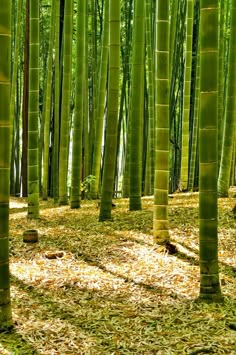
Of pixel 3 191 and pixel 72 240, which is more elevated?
pixel 3 191

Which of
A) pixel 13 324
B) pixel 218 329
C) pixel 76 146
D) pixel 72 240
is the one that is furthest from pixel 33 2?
pixel 218 329

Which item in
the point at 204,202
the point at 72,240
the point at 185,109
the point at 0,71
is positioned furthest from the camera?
the point at 185,109

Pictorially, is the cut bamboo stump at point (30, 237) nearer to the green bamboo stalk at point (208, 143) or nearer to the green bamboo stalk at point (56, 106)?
the green bamboo stalk at point (208, 143)

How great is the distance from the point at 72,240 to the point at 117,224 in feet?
1.89

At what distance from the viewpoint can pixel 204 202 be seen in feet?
8.77

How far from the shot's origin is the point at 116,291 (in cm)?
298

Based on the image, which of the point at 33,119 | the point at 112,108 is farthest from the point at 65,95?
the point at 112,108

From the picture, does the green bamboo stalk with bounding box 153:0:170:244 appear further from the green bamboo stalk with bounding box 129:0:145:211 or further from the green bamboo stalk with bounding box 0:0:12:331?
the green bamboo stalk with bounding box 0:0:12:331

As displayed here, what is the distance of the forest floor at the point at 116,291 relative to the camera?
7.52 ft

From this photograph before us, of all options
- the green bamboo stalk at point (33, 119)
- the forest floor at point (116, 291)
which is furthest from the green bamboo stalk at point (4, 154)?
the green bamboo stalk at point (33, 119)

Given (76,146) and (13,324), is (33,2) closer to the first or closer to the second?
(76,146)

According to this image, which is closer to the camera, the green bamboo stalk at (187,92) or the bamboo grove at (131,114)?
the bamboo grove at (131,114)

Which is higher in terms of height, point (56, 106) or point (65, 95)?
point (65, 95)

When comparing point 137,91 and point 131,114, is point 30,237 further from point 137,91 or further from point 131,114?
point 137,91
